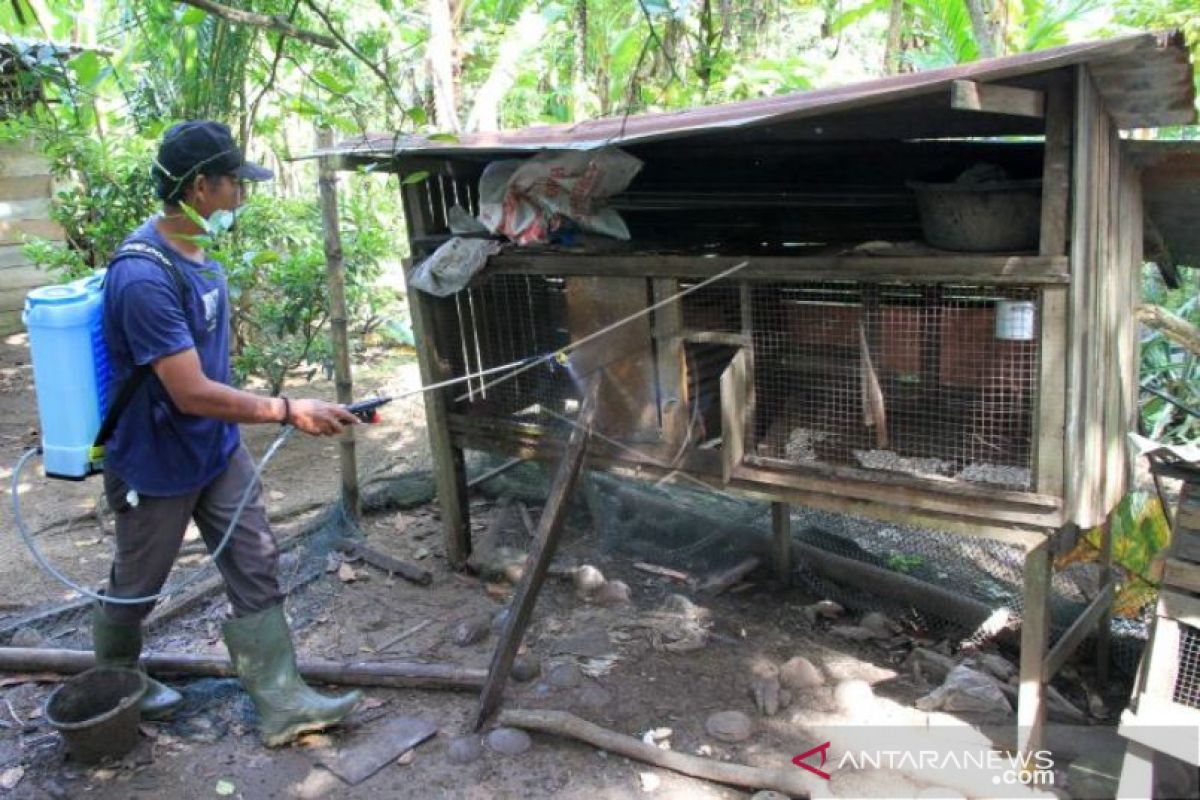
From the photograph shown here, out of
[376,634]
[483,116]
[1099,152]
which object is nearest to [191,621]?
[376,634]

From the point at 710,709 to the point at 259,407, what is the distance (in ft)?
6.90

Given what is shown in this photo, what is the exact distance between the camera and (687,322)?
4008 millimetres

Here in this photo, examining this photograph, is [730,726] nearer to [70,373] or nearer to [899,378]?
Result: [899,378]

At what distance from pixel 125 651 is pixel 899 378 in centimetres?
314

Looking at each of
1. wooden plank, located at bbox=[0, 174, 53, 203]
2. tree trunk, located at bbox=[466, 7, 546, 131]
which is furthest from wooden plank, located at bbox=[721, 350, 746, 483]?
wooden plank, located at bbox=[0, 174, 53, 203]

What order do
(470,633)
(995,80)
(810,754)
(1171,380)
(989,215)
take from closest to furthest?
(995,80)
(989,215)
(810,754)
(470,633)
(1171,380)

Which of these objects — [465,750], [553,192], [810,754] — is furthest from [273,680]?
[553,192]

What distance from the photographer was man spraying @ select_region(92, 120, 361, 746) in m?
3.13

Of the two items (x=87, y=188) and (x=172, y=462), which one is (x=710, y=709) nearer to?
A: (x=172, y=462)

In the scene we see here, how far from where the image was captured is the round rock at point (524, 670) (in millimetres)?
3996

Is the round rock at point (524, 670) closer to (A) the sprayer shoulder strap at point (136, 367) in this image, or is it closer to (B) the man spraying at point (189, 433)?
(B) the man spraying at point (189, 433)

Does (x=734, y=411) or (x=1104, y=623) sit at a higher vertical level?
(x=734, y=411)

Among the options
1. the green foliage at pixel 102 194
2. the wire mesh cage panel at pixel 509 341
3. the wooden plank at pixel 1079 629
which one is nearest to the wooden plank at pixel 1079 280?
the wooden plank at pixel 1079 629

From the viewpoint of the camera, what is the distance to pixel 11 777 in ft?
11.1
